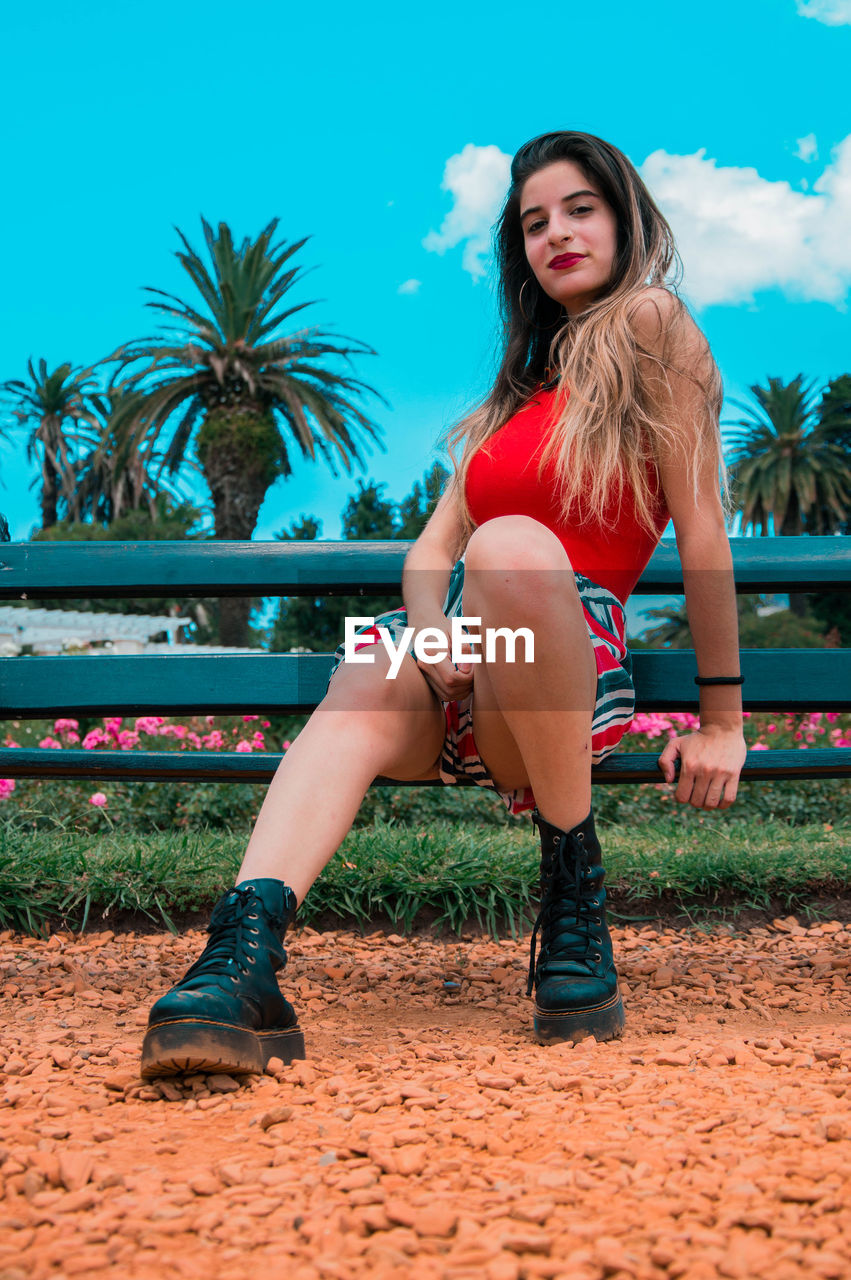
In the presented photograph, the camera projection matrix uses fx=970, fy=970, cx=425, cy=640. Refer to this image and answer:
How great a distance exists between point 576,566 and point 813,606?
2512 centimetres

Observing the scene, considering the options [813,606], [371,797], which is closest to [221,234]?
[371,797]

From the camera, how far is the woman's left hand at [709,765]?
183cm

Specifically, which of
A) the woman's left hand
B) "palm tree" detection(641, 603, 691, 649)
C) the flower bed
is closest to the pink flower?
the flower bed

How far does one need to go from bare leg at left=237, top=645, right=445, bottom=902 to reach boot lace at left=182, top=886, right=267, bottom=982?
0.05 metres

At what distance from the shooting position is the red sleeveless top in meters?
1.94

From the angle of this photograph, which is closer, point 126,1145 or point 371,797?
point 126,1145

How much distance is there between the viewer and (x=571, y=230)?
2029 mm

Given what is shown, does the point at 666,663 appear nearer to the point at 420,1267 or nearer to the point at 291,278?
the point at 420,1267

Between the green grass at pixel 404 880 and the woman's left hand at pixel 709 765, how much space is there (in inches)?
38.5

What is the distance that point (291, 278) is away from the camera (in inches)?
606

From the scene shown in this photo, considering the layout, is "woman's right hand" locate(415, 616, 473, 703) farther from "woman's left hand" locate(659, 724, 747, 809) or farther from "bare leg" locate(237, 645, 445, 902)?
"woman's left hand" locate(659, 724, 747, 809)

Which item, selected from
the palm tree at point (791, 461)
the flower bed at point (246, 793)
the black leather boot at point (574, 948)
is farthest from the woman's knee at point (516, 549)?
the palm tree at point (791, 461)

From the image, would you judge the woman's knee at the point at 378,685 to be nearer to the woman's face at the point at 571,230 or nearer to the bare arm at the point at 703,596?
the bare arm at the point at 703,596

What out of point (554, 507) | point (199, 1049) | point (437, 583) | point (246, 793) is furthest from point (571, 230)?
point (246, 793)
